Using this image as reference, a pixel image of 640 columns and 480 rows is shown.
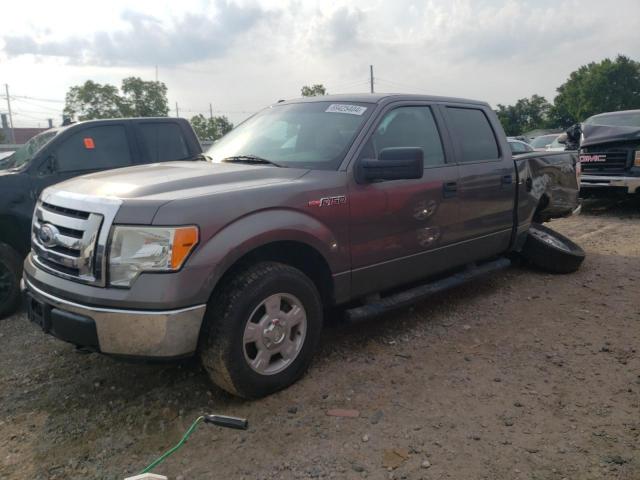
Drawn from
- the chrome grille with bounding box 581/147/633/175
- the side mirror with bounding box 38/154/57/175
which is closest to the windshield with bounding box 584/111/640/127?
the chrome grille with bounding box 581/147/633/175

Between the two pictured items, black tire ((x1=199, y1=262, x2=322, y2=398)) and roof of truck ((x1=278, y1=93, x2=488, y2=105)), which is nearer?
black tire ((x1=199, y1=262, x2=322, y2=398))

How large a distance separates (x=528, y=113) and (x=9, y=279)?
232ft

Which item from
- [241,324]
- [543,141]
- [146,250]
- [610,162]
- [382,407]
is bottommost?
[382,407]

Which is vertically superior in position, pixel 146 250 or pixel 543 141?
pixel 543 141

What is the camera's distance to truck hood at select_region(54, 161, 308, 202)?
2.87 metres

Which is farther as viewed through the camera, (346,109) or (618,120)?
(618,120)

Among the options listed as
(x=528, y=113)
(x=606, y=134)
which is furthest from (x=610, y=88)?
(x=606, y=134)

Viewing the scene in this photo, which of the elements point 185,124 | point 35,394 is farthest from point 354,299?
point 185,124

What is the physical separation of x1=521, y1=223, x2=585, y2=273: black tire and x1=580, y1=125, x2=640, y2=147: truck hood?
478 cm

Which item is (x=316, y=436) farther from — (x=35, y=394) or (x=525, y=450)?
(x=35, y=394)

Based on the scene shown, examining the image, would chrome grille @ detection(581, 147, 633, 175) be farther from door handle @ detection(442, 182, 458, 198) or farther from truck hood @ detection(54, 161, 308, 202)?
truck hood @ detection(54, 161, 308, 202)

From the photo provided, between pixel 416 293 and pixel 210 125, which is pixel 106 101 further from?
pixel 416 293

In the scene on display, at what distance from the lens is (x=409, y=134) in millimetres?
4055

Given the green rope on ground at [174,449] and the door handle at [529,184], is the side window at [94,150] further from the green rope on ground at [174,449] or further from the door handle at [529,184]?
the door handle at [529,184]
